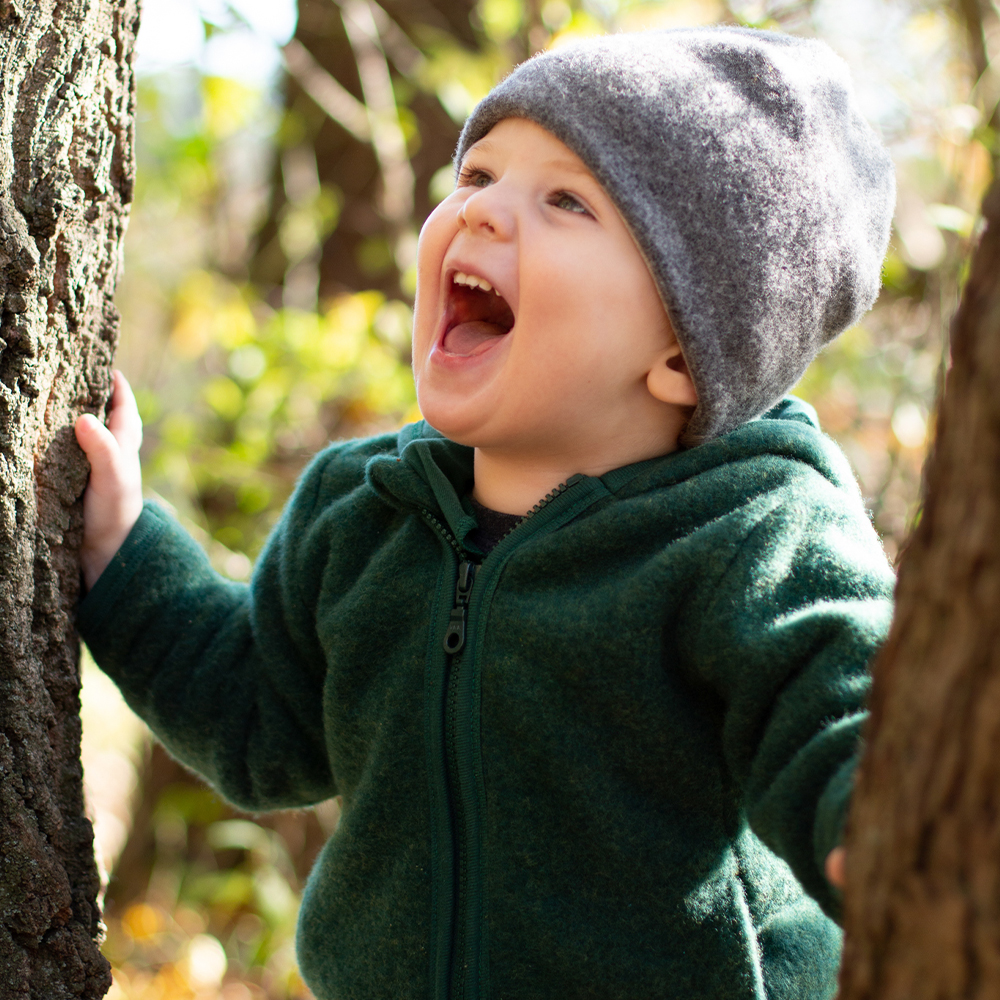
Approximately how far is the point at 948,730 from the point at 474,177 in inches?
38.3

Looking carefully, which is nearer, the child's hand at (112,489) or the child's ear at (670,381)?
the child's ear at (670,381)

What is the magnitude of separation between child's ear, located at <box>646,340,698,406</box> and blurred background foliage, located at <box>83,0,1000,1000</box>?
1.37 m

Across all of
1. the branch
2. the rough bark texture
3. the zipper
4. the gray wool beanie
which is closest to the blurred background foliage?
the branch

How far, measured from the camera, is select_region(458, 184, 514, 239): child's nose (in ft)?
4.15

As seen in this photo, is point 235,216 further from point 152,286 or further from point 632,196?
point 632,196

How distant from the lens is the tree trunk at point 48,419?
1255mm

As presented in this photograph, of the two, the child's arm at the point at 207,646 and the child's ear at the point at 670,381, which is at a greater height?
the child's ear at the point at 670,381

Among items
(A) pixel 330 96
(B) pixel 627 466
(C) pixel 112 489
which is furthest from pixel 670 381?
(A) pixel 330 96

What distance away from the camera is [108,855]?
3480mm

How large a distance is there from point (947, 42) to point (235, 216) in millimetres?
2826

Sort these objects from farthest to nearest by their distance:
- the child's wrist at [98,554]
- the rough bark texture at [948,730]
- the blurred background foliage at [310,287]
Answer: the blurred background foliage at [310,287], the child's wrist at [98,554], the rough bark texture at [948,730]

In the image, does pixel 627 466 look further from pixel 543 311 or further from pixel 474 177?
pixel 474 177

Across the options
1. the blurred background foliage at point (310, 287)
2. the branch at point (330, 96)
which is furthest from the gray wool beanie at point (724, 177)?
the branch at point (330, 96)

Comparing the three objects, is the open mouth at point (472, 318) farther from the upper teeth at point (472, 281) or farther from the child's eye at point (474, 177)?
the child's eye at point (474, 177)
